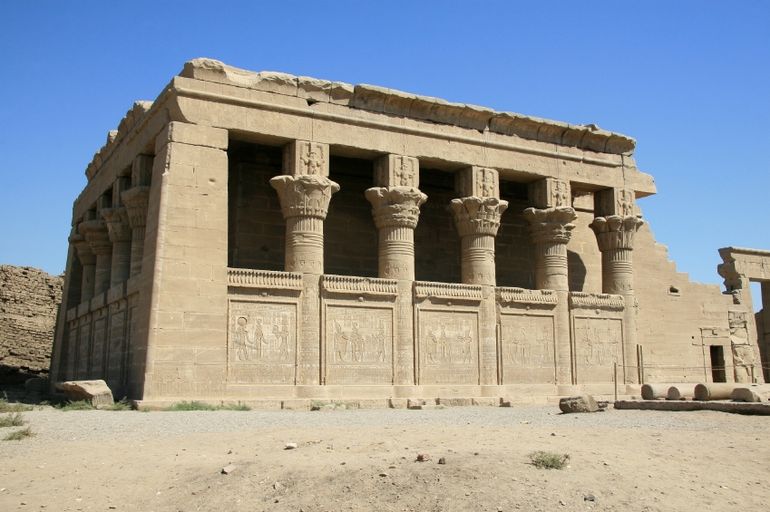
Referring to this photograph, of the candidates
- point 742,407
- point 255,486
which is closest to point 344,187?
point 742,407

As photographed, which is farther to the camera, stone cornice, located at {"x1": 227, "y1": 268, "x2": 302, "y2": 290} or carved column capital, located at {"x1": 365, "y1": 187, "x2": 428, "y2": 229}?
carved column capital, located at {"x1": 365, "y1": 187, "x2": 428, "y2": 229}

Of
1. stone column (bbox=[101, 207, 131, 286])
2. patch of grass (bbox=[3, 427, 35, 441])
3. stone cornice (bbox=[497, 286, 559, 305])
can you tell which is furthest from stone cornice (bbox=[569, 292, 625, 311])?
patch of grass (bbox=[3, 427, 35, 441])

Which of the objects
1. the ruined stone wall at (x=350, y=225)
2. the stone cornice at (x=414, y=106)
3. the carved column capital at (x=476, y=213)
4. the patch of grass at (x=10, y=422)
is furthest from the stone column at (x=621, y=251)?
the patch of grass at (x=10, y=422)

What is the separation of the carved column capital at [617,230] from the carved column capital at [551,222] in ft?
4.99

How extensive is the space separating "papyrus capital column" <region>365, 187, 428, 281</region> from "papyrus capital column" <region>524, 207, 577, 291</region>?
12.0 feet

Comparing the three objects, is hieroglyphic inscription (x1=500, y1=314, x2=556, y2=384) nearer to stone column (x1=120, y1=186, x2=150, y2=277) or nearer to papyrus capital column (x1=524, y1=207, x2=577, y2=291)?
papyrus capital column (x1=524, y1=207, x2=577, y2=291)

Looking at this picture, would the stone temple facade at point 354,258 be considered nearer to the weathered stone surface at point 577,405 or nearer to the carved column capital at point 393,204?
the carved column capital at point 393,204

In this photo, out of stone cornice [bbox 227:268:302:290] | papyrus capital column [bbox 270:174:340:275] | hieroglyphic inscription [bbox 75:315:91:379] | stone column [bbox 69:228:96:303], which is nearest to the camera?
stone cornice [bbox 227:268:302:290]

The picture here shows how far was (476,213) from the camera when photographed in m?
19.3

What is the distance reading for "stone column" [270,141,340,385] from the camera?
16.8 meters

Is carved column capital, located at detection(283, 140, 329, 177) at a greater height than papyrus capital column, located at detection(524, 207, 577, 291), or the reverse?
carved column capital, located at detection(283, 140, 329, 177)

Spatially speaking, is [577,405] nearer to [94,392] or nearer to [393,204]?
[393,204]

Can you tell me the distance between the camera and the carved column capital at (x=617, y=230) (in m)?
21.6

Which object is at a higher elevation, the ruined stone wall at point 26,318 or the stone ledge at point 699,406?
the ruined stone wall at point 26,318
